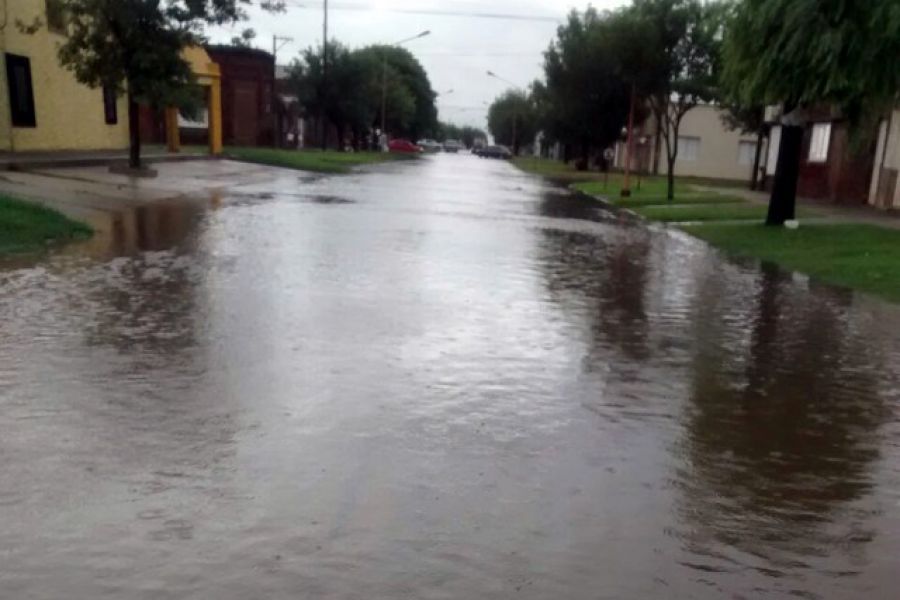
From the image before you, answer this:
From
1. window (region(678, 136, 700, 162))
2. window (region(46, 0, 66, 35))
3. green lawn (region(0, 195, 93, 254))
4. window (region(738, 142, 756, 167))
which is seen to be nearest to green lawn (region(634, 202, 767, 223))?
green lawn (region(0, 195, 93, 254))

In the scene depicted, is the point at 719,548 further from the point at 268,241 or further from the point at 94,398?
the point at 268,241

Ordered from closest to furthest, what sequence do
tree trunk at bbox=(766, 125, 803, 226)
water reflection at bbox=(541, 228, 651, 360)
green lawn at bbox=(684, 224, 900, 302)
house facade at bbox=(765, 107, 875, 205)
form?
water reflection at bbox=(541, 228, 651, 360) → green lawn at bbox=(684, 224, 900, 302) → tree trunk at bbox=(766, 125, 803, 226) → house facade at bbox=(765, 107, 875, 205)

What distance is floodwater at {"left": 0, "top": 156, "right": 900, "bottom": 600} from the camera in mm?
3900

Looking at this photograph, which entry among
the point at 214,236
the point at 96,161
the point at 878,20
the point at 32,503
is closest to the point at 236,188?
the point at 96,161

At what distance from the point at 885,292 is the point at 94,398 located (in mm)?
9825

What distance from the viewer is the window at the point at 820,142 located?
29833 mm

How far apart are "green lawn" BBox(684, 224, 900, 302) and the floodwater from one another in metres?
1.62

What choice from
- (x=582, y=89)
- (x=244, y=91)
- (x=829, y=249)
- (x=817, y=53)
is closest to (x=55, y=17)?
(x=817, y=53)

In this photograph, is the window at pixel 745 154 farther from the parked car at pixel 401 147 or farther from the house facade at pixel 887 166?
the parked car at pixel 401 147

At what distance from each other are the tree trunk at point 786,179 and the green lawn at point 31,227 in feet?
45.8

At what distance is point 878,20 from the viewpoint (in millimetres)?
15742

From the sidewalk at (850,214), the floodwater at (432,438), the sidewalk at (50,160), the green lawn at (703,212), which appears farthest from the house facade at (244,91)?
the floodwater at (432,438)

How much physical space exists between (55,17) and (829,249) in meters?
23.4

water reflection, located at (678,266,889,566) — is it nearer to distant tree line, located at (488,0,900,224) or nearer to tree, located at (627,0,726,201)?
distant tree line, located at (488,0,900,224)
